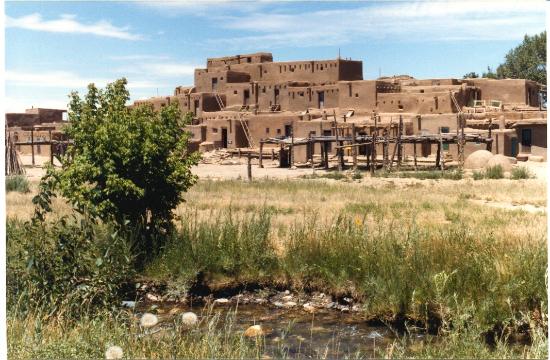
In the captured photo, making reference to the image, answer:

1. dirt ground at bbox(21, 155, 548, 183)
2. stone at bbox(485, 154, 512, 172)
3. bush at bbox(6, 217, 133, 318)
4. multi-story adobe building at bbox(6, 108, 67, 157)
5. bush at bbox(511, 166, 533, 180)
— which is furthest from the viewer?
multi-story adobe building at bbox(6, 108, 67, 157)

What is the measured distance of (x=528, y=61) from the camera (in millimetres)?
60281

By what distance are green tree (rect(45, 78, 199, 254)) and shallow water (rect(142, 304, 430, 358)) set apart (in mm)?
1907

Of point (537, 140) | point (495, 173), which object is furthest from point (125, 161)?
point (537, 140)

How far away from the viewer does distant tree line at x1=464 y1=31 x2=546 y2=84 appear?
59875 millimetres

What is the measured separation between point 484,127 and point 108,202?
30434mm

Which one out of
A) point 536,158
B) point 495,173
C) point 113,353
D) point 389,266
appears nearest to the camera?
point 113,353

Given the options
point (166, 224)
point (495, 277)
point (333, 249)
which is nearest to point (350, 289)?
point (333, 249)

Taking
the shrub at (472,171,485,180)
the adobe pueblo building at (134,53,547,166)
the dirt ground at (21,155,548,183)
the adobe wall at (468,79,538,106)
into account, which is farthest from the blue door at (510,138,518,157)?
the shrub at (472,171,485,180)

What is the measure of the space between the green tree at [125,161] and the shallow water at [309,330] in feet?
6.26

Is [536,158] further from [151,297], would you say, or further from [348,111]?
[151,297]

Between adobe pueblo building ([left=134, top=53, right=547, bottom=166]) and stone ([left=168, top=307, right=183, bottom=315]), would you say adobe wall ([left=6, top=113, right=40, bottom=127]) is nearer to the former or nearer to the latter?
adobe pueblo building ([left=134, top=53, right=547, bottom=166])

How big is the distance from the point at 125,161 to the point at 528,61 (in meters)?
56.8

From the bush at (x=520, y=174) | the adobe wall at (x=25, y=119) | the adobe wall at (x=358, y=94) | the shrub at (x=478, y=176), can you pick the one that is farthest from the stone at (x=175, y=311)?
the adobe wall at (x=25, y=119)

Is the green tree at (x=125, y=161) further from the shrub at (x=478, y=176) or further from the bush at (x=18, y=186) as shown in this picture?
the shrub at (x=478, y=176)
